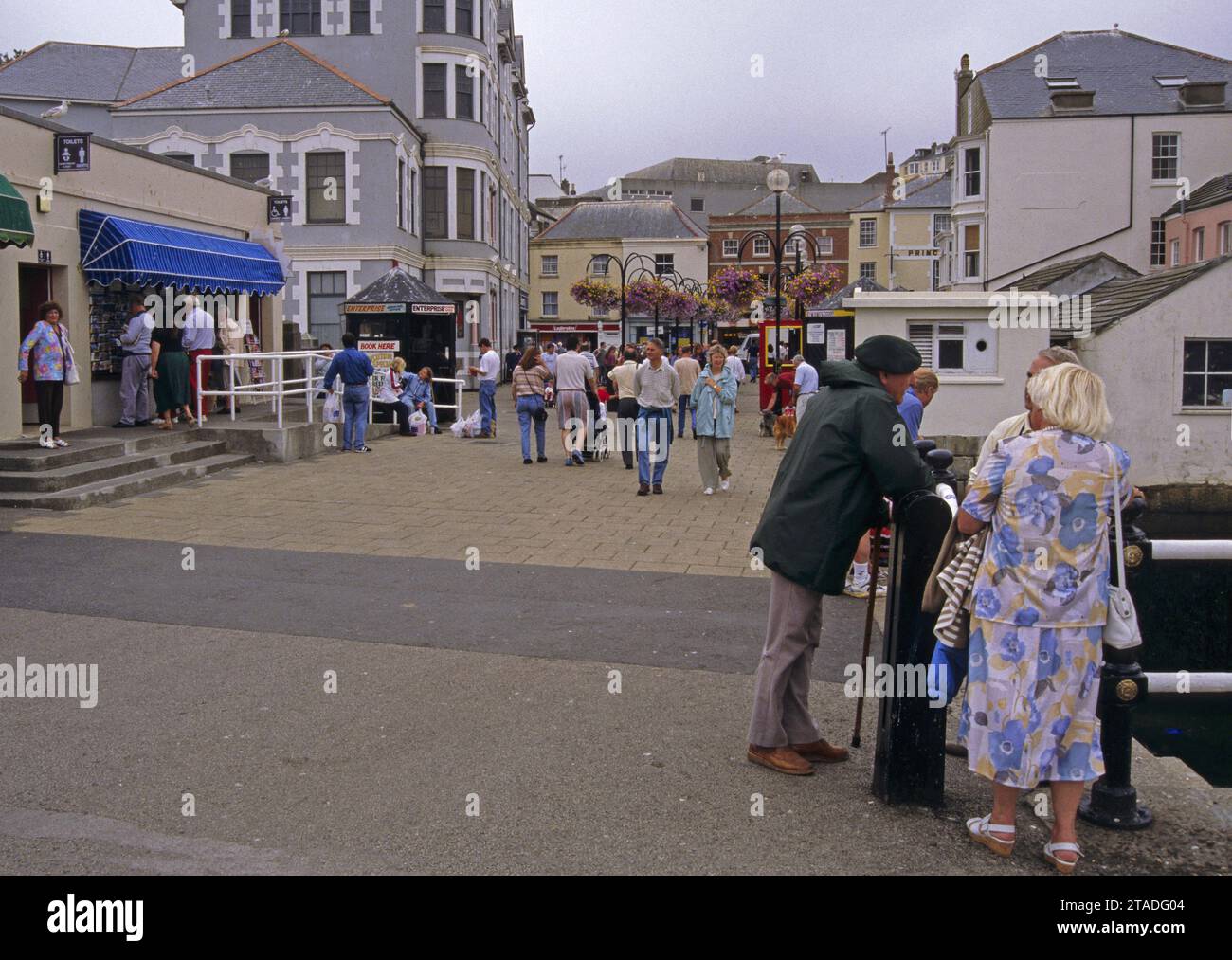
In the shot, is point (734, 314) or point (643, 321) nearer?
point (734, 314)

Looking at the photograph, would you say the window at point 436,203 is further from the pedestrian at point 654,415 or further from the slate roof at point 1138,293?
the pedestrian at point 654,415

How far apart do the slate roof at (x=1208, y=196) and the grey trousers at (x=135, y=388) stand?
31.2 meters

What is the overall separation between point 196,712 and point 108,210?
547 inches

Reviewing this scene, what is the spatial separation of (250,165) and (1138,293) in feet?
87.4

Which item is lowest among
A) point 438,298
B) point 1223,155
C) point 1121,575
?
point 1121,575

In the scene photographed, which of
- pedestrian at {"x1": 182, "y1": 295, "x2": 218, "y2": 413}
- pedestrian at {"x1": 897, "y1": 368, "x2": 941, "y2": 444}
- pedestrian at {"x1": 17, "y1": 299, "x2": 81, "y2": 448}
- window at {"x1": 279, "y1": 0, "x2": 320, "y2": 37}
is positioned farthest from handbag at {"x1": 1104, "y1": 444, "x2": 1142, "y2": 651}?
window at {"x1": 279, "y1": 0, "x2": 320, "y2": 37}

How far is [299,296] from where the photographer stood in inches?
1538

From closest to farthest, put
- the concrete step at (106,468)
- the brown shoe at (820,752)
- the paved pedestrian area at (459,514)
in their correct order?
the brown shoe at (820,752) < the paved pedestrian area at (459,514) < the concrete step at (106,468)

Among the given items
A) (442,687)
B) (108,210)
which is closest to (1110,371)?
(108,210)

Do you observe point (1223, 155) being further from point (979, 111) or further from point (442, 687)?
point (442, 687)

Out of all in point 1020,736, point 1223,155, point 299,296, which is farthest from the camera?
point 1223,155

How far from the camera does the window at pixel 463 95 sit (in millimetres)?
43344

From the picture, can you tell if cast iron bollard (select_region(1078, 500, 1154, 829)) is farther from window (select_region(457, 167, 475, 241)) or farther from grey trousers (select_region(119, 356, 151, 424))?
window (select_region(457, 167, 475, 241))

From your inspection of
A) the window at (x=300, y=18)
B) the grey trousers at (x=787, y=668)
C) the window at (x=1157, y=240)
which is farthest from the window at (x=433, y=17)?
the grey trousers at (x=787, y=668)
